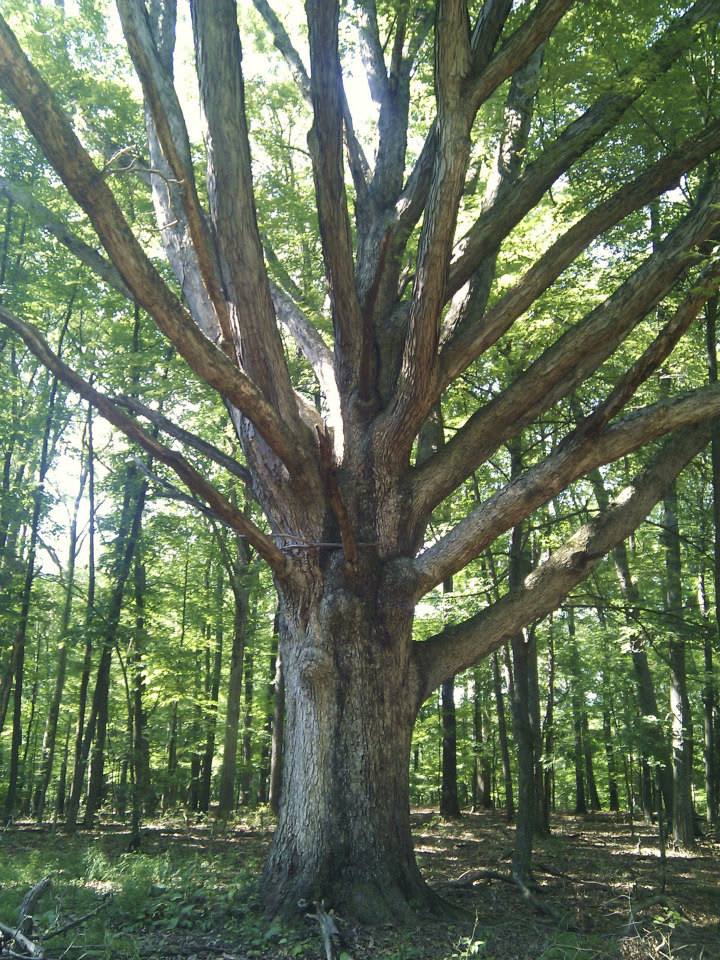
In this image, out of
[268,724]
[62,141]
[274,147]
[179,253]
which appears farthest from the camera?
[268,724]

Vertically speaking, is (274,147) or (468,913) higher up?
(274,147)

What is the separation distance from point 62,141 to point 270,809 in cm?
1357

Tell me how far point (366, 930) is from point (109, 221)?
4490mm

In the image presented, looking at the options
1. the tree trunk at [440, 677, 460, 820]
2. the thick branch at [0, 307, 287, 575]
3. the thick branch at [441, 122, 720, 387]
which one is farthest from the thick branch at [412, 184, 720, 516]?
the tree trunk at [440, 677, 460, 820]

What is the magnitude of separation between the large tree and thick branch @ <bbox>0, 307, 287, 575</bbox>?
0.06 ft

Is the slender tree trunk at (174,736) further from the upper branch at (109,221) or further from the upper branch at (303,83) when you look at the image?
the upper branch at (109,221)

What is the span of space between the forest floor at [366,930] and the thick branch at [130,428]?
2.39 m

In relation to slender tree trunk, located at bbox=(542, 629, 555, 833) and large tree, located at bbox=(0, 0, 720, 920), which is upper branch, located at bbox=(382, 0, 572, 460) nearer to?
large tree, located at bbox=(0, 0, 720, 920)

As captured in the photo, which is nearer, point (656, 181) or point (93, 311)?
point (656, 181)

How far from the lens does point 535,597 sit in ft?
18.1

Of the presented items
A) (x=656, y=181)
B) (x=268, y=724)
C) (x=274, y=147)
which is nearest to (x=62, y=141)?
(x=656, y=181)

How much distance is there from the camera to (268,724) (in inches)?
796

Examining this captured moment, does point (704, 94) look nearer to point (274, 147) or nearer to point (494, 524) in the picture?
point (494, 524)

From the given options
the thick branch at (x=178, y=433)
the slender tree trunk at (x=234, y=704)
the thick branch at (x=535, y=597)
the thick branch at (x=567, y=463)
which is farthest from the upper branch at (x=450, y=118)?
the slender tree trunk at (x=234, y=704)
